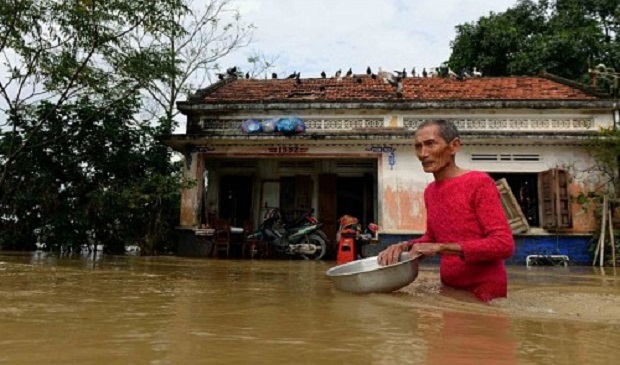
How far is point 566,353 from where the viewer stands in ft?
5.78

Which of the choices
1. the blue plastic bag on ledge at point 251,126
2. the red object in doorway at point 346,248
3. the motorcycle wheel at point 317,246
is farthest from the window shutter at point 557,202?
the blue plastic bag on ledge at point 251,126

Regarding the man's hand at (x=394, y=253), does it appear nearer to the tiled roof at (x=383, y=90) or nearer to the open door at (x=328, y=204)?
the tiled roof at (x=383, y=90)

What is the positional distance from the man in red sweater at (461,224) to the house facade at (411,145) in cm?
795

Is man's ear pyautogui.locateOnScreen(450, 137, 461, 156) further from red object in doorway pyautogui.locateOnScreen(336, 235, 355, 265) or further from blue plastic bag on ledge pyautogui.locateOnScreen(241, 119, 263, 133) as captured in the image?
blue plastic bag on ledge pyautogui.locateOnScreen(241, 119, 263, 133)

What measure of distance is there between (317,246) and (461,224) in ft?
27.4

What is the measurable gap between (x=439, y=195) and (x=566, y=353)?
1.75 m

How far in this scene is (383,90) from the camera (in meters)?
13.3

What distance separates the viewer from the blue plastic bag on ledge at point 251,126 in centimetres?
1208

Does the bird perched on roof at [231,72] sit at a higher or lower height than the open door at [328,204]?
higher

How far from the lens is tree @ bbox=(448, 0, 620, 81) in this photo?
18719 mm

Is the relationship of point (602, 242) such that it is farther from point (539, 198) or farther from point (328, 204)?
point (328, 204)

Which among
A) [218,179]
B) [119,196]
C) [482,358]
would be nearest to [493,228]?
[482,358]

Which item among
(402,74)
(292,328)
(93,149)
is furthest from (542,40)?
(292,328)

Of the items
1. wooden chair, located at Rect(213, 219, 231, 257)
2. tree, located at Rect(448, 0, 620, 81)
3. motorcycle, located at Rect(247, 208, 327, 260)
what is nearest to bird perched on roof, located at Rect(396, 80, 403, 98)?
motorcycle, located at Rect(247, 208, 327, 260)
